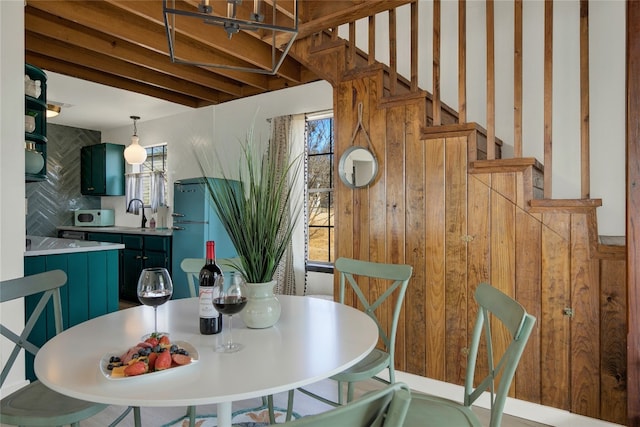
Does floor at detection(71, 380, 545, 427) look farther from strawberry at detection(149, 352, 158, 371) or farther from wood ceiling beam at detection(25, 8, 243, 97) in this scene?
wood ceiling beam at detection(25, 8, 243, 97)

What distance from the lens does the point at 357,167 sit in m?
2.86

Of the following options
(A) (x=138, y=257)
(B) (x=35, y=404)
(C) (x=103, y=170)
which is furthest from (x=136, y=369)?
(C) (x=103, y=170)

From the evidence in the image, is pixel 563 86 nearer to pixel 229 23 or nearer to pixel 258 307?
pixel 229 23

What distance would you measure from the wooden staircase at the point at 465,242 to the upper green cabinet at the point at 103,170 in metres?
4.45

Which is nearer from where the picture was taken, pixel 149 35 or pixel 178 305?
pixel 178 305

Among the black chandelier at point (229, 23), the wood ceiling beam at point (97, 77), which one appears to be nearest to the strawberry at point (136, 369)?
the black chandelier at point (229, 23)

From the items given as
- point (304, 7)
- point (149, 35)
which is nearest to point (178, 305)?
point (304, 7)

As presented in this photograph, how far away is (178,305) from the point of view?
1.77 meters

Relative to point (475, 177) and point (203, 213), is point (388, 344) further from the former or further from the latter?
point (203, 213)

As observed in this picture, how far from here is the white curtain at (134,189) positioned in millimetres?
6238

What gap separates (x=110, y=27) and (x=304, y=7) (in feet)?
5.02

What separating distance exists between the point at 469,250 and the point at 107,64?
385 cm

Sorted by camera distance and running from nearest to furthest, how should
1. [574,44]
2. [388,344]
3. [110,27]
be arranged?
[388,344]
[574,44]
[110,27]

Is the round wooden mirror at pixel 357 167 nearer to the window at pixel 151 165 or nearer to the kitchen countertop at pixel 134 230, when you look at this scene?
the kitchen countertop at pixel 134 230
